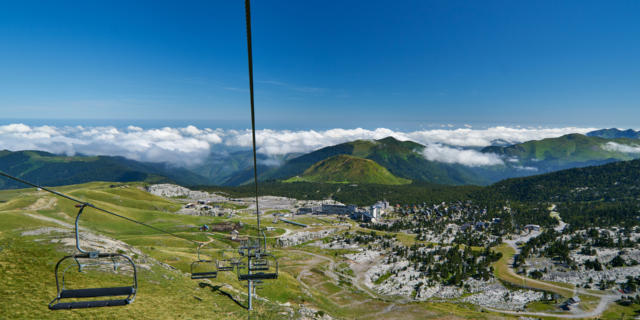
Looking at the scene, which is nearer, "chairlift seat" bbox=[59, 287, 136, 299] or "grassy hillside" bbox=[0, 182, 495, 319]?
"chairlift seat" bbox=[59, 287, 136, 299]

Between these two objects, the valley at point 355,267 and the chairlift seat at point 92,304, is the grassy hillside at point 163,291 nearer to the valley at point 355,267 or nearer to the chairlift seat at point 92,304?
the valley at point 355,267

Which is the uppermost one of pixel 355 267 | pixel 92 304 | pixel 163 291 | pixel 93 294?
pixel 93 294

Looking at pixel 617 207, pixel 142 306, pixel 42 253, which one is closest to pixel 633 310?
pixel 142 306

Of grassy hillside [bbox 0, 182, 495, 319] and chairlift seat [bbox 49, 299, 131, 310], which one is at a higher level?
chairlift seat [bbox 49, 299, 131, 310]

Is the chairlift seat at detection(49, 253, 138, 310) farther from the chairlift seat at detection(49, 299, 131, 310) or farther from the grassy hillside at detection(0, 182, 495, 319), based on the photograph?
the grassy hillside at detection(0, 182, 495, 319)

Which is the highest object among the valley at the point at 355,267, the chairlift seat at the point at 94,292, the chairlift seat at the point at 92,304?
the chairlift seat at the point at 94,292

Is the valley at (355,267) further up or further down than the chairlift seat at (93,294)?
further down

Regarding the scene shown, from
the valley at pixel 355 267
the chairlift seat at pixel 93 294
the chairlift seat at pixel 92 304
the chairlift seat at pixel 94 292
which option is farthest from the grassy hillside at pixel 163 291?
the chairlift seat at pixel 94 292

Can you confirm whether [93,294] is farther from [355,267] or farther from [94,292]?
[355,267]

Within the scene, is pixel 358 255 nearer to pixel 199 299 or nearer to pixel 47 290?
pixel 199 299

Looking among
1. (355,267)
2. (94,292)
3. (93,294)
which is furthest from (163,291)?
(355,267)

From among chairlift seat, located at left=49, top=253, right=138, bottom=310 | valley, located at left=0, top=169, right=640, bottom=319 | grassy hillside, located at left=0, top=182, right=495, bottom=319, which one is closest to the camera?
chairlift seat, located at left=49, top=253, right=138, bottom=310

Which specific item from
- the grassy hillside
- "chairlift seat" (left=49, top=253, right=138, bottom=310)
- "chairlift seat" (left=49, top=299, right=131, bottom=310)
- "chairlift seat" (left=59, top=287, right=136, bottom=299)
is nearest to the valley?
the grassy hillside
